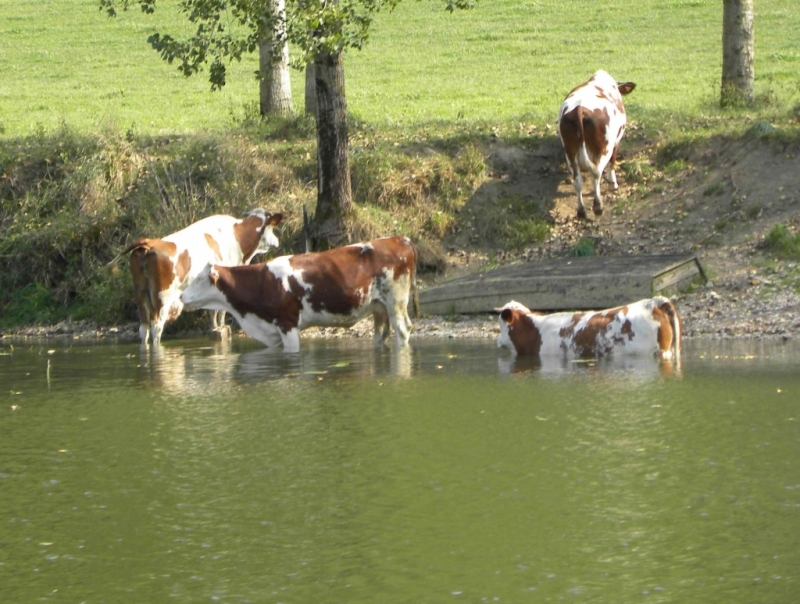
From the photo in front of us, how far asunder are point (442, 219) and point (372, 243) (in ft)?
14.8

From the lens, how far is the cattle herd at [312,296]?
42.6 ft

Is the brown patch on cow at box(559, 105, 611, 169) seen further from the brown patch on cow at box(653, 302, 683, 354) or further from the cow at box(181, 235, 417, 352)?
the brown patch on cow at box(653, 302, 683, 354)

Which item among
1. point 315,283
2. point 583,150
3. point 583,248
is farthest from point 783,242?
point 315,283

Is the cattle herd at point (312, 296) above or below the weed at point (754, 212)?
below

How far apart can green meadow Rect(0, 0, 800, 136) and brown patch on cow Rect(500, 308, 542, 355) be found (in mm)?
9787

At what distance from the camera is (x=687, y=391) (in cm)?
1068

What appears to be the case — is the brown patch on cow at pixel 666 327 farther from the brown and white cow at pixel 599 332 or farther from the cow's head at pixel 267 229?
the cow's head at pixel 267 229

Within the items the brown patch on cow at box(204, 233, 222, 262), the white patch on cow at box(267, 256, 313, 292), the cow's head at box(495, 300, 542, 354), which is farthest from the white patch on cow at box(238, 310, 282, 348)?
the cow's head at box(495, 300, 542, 354)

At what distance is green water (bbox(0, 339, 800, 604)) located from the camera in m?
6.29

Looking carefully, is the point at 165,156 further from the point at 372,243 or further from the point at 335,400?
the point at 335,400

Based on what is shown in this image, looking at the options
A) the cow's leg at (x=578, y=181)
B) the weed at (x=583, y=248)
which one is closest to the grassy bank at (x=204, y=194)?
the cow's leg at (x=578, y=181)

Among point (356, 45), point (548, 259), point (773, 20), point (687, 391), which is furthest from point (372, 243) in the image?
point (773, 20)

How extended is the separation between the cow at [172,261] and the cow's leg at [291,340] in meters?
1.92

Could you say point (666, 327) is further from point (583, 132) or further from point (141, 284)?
point (583, 132)
